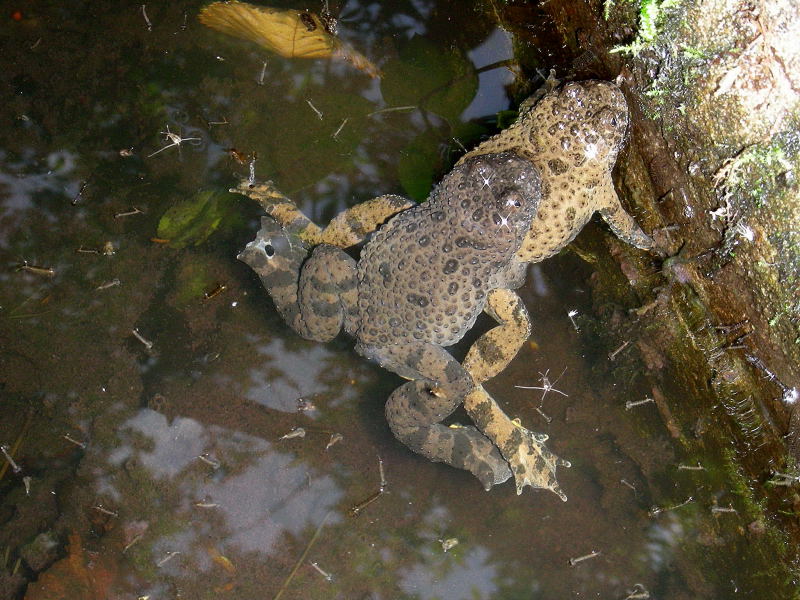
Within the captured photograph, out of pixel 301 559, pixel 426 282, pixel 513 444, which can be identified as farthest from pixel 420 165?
pixel 301 559

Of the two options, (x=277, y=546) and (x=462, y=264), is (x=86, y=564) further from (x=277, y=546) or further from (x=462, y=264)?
(x=462, y=264)

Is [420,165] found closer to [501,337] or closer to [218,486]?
[501,337]

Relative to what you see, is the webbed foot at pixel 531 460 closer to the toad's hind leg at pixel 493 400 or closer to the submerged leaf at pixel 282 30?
the toad's hind leg at pixel 493 400

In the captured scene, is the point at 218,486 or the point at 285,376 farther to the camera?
the point at 285,376

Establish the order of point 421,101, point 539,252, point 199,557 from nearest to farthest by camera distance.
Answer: point 539,252 → point 199,557 → point 421,101

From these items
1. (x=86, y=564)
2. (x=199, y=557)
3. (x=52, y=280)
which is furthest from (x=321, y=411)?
(x=52, y=280)

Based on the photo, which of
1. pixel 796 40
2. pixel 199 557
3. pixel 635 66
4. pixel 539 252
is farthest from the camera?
pixel 199 557
